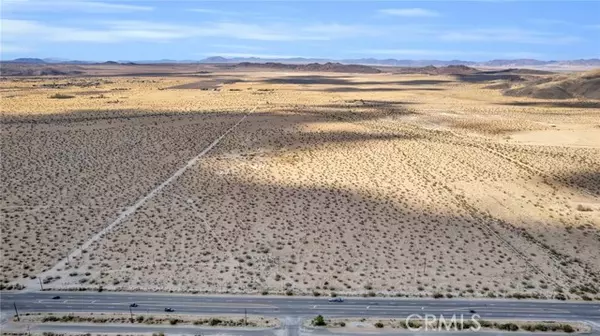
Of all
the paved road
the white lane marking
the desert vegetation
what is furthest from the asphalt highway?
the white lane marking

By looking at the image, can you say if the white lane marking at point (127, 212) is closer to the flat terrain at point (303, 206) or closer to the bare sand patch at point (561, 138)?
the flat terrain at point (303, 206)

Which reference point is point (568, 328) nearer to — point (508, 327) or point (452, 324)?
point (508, 327)

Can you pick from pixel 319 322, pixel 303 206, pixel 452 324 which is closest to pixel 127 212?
pixel 303 206

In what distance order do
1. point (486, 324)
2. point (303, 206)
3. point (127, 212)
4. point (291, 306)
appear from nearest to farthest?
1. point (486, 324)
2. point (291, 306)
3. point (127, 212)
4. point (303, 206)

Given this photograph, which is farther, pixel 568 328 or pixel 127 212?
pixel 127 212

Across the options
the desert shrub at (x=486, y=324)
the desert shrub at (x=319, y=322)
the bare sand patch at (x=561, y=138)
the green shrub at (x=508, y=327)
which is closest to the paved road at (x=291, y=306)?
the desert shrub at (x=486, y=324)

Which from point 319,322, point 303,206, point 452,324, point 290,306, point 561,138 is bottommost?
point 452,324

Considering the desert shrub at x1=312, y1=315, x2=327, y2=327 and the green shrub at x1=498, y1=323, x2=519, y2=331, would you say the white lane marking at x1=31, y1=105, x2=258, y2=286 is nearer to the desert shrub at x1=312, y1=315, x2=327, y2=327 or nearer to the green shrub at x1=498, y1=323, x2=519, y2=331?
the desert shrub at x1=312, y1=315, x2=327, y2=327

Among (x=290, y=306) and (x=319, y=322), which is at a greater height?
(x=319, y=322)
